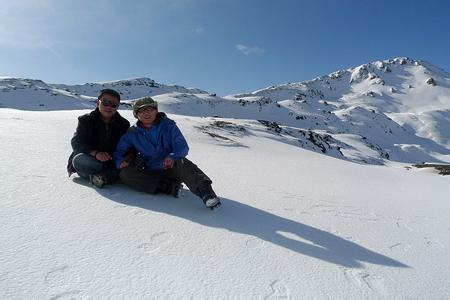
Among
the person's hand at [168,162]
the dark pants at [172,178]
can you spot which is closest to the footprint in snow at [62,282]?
the dark pants at [172,178]

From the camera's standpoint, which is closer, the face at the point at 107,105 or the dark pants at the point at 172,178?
the dark pants at the point at 172,178

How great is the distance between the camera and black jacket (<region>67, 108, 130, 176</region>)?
15.5 ft

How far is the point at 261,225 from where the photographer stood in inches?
150

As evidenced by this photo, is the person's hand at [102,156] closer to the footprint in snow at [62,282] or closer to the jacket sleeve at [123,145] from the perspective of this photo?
the jacket sleeve at [123,145]

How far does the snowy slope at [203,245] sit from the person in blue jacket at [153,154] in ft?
0.60

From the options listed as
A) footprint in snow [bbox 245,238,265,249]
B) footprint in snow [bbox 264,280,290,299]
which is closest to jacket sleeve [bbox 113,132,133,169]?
footprint in snow [bbox 245,238,265,249]

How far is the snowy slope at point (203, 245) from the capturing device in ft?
7.66

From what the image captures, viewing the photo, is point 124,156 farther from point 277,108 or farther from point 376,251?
point 277,108

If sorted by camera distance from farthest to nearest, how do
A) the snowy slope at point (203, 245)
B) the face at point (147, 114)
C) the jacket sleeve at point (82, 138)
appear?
the jacket sleeve at point (82, 138) < the face at point (147, 114) < the snowy slope at point (203, 245)

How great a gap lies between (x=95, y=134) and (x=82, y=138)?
21cm

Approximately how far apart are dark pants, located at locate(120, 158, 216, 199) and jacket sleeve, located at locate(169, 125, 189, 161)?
0.08m

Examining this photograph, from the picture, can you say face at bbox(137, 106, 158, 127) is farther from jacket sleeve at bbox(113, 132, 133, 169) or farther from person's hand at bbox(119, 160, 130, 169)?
person's hand at bbox(119, 160, 130, 169)

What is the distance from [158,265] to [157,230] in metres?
0.71

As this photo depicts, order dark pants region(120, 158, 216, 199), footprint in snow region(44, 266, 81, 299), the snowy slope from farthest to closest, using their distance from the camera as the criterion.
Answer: dark pants region(120, 158, 216, 199) → the snowy slope → footprint in snow region(44, 266, 81, 299)
